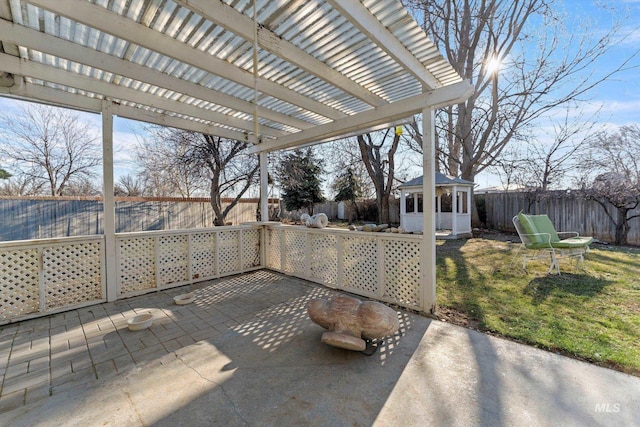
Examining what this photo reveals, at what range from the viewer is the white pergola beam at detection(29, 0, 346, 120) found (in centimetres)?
204

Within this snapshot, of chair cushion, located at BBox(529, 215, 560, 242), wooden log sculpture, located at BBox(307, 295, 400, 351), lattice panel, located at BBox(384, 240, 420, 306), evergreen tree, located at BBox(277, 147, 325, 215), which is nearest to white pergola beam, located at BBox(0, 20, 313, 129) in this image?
lattice panel, located at BBox(384, 240, 420, 306)

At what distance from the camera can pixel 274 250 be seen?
5.50m

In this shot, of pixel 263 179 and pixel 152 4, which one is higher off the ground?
pixel 152 4

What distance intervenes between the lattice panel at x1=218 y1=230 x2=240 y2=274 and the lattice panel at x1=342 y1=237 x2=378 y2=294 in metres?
2.29

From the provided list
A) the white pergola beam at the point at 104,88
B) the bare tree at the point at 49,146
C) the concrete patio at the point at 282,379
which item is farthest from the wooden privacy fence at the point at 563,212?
the bare tree at the point at 49,146

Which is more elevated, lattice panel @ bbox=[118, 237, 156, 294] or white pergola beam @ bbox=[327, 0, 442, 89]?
white pergola beam @ bbox=[327, 0, 442, 89]

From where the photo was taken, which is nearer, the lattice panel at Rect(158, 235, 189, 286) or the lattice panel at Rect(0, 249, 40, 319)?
the lattice panel at Rect(0, 249, 40, 319)

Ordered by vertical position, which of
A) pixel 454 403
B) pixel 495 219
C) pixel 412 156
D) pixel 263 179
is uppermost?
pixel 412 156

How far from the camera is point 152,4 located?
215cm

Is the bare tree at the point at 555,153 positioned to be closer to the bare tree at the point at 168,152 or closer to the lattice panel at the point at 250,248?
the lattice panel at the point at 250,248

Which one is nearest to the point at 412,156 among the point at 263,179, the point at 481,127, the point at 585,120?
the point at 481,127

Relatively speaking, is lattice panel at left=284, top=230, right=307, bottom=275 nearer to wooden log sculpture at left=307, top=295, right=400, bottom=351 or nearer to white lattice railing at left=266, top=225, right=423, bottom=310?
white lattice railing at left=266, top=225, right=423, bottom=310

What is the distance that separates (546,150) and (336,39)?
36.7ft

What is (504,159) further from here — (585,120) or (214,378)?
(214,378)
